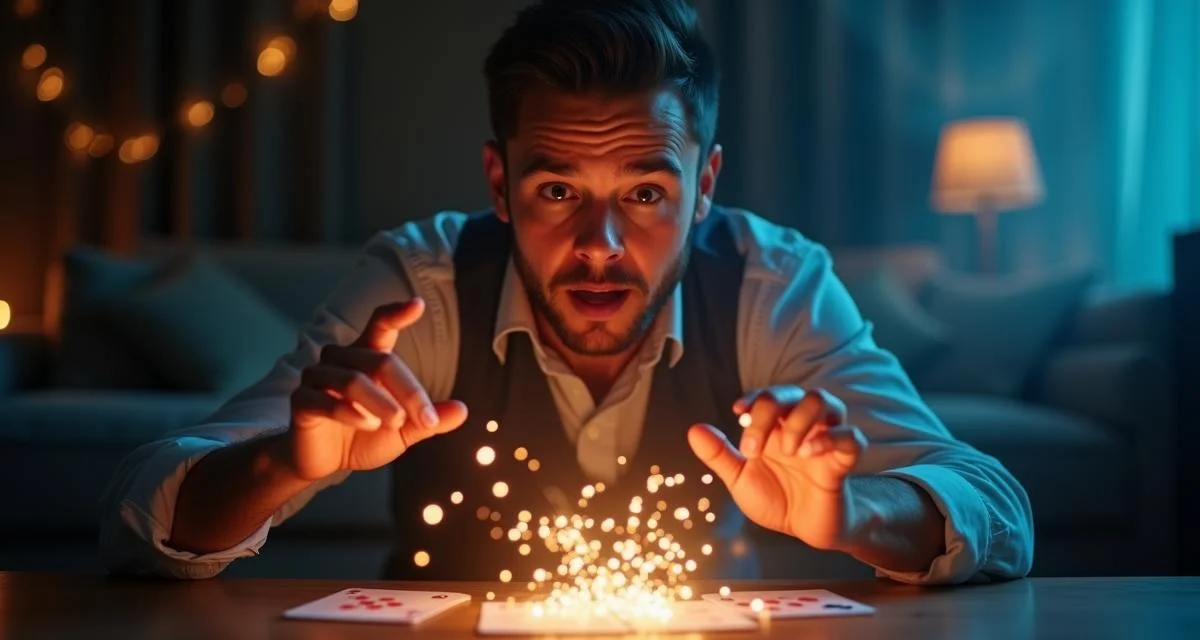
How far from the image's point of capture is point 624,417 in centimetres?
183

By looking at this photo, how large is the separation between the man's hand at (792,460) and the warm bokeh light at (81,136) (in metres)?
4.36

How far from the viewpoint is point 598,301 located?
5.59 feet

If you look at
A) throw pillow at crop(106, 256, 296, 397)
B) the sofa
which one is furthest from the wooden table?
throw pillow at crop(106, 256, 296, 397)

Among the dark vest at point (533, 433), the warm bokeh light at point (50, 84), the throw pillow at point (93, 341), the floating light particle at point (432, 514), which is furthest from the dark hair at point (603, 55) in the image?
the warm bokeh light at point (50, 84)

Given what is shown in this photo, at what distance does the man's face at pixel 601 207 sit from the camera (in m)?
1.63

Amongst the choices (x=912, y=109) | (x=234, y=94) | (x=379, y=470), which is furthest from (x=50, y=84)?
(x=912, y=109)

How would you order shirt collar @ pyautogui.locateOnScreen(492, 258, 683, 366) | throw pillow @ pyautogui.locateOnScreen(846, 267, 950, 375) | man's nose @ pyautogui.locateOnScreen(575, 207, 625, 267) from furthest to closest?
1. throw pillow @ pyautogui.locateOnScreen(846, 267, 950, 375)
2. shirt collar @ pyautogui.locateOnScreen(492, 258, 683, 366)
3. man's nose @ pyautogui.locateOnScreen(575, 207, 625, 267)

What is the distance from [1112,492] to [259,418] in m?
2.52

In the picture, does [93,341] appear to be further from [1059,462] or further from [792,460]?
[792,460]

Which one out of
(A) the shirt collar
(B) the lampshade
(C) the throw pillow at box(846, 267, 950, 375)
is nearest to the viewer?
(A) the shirt collar

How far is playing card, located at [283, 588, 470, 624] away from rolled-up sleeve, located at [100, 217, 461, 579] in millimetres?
264

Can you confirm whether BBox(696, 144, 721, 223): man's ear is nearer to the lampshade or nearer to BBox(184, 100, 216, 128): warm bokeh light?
the lampshade

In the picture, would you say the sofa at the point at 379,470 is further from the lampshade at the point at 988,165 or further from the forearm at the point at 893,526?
the forearm at the point at 893,526

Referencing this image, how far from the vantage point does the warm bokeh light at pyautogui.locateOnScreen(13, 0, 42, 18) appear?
4.87m
